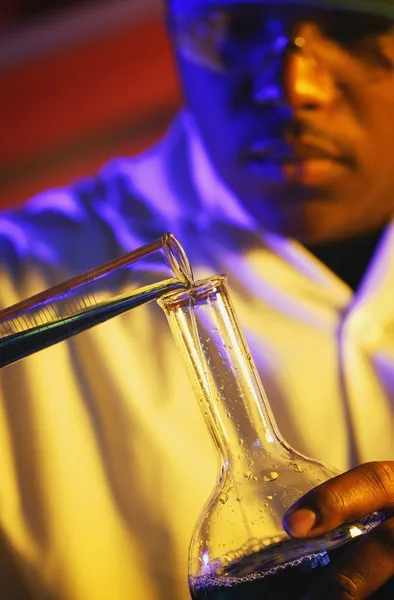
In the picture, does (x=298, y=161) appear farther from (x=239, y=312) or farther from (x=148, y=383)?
(x=148, y=383)

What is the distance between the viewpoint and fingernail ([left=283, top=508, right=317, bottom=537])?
0.63 meters

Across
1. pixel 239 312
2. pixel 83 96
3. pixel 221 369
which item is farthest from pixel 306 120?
pixel 83 96

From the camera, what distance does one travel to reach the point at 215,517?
689mm

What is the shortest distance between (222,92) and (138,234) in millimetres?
275

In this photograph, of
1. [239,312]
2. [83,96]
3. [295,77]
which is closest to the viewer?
[295,77]

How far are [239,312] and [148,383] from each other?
197 mm

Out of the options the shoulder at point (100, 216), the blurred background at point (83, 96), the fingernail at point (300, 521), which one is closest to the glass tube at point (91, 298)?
the fingernail at point (300, 521)

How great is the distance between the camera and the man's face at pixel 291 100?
3.79 feet

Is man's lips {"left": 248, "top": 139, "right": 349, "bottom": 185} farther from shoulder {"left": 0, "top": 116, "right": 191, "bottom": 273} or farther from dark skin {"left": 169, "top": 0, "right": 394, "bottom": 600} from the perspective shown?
shoulder {"left": 0, "top": 116, "right": 191, "bottom": 273}

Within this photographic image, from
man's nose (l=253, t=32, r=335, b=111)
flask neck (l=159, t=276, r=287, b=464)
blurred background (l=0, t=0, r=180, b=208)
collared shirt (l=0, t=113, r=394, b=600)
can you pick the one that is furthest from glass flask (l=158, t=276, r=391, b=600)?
blurred background (l=0, t=0, r=180, b=208)

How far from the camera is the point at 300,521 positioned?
24.9 inches

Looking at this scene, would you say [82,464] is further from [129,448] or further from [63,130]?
[63,130]

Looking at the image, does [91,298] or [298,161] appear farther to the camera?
[298,161]

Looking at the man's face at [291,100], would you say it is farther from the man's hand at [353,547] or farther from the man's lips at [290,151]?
the man's hand at [353,547]
